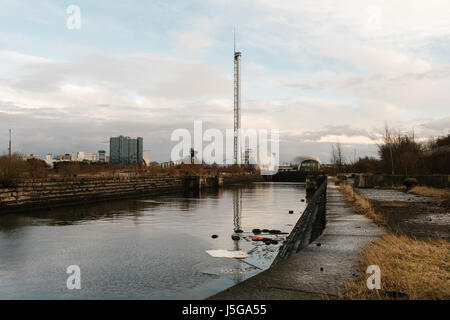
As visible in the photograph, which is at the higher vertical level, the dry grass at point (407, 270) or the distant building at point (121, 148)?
the distant building at point (121, 148)

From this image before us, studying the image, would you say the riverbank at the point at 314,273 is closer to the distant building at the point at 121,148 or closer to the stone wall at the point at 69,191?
the stone wall at the point at 69,191

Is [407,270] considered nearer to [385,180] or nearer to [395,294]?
[395,294]

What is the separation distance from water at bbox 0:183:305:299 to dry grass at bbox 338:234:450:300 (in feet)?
10.6

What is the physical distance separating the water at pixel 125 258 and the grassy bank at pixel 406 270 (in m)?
3.24

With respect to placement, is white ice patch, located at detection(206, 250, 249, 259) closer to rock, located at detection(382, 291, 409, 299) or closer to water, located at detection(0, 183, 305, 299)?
water, located at detection(0, 183, 305, 299)

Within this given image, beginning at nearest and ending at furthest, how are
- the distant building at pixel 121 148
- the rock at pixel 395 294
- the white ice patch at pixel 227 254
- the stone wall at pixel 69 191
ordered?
the rock at pixel 395 294, the white ice patch at pixel 227 254, the stone wall at pixel 69 191, the distant building at pixel 121 148

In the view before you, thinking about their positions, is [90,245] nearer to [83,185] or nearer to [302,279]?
[302,279]

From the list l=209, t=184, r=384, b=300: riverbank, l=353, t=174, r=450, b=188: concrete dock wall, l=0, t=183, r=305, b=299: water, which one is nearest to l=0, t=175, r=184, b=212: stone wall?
l=0, t=183, r=305, b=299: water

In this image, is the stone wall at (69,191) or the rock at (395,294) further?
the stone wall at (69,191)

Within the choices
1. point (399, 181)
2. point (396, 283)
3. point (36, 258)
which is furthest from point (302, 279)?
point (399, 181)

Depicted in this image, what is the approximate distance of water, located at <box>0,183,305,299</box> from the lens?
786cm

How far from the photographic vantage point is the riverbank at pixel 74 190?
2386 centimetres

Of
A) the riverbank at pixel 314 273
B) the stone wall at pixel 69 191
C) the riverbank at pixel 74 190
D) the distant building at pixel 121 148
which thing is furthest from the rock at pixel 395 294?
the distant building at pixel 121 148

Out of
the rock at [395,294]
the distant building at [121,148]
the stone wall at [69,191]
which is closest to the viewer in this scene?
the rock at [395,294]
